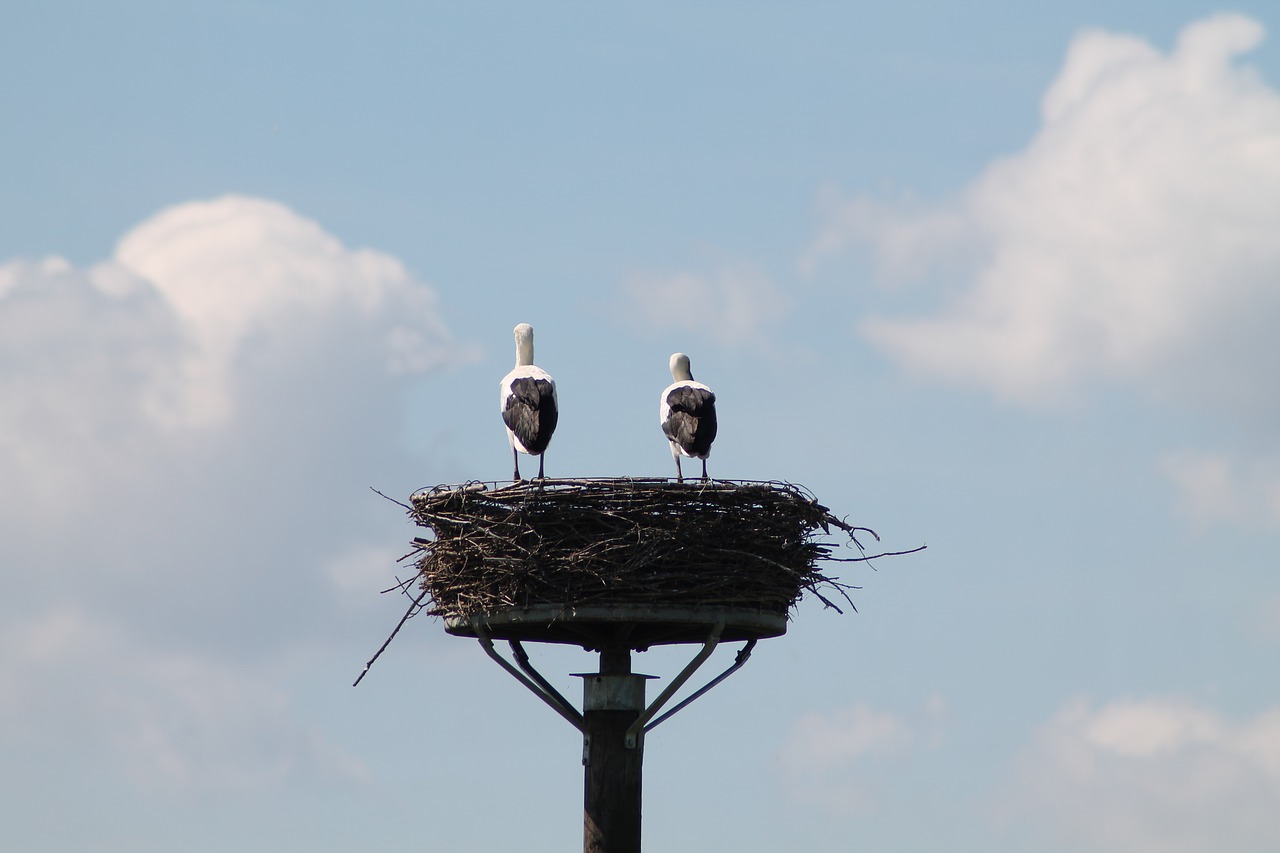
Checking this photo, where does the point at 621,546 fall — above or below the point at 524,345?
below

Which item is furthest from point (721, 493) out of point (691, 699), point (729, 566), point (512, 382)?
point (512, 382)

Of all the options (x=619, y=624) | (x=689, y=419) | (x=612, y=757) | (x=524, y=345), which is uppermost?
(x=524, y=345)

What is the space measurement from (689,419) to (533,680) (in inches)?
153

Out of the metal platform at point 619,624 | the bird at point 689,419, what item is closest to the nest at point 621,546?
the metal platform at point 619,624

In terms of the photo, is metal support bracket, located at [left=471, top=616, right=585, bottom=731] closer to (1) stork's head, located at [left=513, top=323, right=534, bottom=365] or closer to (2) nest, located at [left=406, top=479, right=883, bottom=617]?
(2) nest, located at [left=406, top=479, right=883, bottom=617]

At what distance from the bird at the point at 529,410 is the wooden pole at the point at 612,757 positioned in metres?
3.38

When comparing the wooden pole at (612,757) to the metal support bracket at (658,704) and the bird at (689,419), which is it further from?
the bird at (689,419)

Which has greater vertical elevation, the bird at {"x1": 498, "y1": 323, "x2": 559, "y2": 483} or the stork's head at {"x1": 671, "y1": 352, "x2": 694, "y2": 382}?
the stork's head at {"x1": 671, "y1": 352, "x2": 694, "y2": 382}

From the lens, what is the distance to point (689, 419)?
20891 millimetres

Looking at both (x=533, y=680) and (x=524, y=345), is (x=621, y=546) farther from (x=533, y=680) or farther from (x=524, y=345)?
(x=524, y=345)

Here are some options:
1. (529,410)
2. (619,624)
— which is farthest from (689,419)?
(619,624)

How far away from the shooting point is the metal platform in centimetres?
1694

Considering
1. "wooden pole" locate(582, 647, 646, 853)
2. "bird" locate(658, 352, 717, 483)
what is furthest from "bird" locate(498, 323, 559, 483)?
"wooden pole" locate(582, 647, 646, 853)

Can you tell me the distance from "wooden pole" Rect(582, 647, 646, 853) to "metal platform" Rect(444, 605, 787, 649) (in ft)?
0.91
